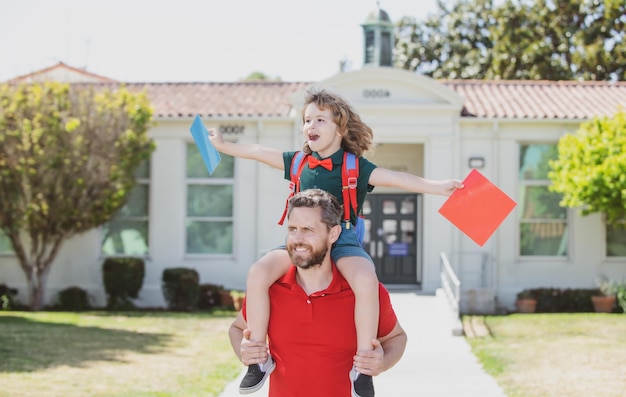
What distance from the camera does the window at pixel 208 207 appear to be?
2077cm

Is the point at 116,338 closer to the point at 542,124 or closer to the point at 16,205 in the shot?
the point at 16,205

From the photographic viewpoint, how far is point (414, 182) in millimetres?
4895

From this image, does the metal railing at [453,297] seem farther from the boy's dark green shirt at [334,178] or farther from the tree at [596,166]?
the boy's dark green shirt at [334,178]

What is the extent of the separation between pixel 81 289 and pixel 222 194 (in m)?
3.58

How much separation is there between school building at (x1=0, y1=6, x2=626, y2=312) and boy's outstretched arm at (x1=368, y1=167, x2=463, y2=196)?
48.4 ft

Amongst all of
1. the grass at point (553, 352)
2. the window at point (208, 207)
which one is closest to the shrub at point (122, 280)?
the window at point (208, 207)

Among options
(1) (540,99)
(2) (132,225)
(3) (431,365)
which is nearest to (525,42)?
(1) (540,99)

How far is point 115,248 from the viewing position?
2105 centimetres

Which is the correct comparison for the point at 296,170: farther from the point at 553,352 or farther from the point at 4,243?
the point at 4,243

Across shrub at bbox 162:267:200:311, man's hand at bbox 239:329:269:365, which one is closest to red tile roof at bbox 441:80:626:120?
shrub at bbox 162:267:200:311

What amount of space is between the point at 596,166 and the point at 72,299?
10.9 m

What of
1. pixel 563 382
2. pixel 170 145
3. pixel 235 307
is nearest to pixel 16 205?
pixel 170 145

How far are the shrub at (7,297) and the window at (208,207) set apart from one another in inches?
149

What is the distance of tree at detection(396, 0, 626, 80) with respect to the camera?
32.2m
